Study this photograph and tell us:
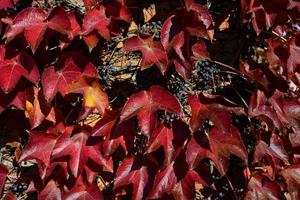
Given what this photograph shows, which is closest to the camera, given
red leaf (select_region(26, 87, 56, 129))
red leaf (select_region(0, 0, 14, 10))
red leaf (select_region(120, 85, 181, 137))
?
red leaf (select_region(120, 85, 181, 137))

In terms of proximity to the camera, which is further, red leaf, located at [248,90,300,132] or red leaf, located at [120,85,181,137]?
red leaf, located at [248,90,300,132]

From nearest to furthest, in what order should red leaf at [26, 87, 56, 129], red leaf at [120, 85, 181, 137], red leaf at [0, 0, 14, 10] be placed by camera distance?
red leaf at [120, 85, 181, 137], red leaf at [0, 0, 14, 10], red leaf at [26, 87, 56, 129]

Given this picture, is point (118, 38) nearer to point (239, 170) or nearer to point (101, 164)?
point (101, 164)

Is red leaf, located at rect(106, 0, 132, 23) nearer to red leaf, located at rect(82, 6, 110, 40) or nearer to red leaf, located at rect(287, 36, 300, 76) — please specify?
red leaf, located at rect(82, 6, 110, 40)

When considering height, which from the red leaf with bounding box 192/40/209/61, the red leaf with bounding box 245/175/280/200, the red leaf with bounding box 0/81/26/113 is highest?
the red leaf with bounding box 192/40/209/61

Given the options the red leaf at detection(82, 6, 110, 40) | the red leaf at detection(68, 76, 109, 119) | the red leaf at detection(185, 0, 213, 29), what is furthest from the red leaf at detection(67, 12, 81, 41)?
the red leaf at detection(185, 0, 213, 29)

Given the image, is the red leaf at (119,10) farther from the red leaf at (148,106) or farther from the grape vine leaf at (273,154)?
the grape vine leaf at (273,154)

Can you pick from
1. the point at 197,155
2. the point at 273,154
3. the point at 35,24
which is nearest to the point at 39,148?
the point at 35,24

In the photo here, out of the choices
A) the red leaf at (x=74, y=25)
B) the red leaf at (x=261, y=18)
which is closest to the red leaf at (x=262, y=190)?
the red leaf at (x=261, y=18)

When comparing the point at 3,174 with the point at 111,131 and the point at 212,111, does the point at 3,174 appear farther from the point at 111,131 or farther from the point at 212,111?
the point at 212,111
